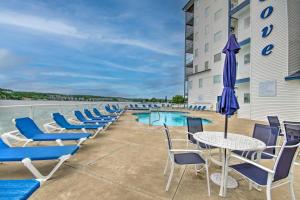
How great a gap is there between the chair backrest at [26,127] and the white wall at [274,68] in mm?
11987

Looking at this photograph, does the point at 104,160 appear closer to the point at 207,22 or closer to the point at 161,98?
the point at 207,22

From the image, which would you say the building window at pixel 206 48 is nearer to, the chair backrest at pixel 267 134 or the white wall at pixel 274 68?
Result: the white wall at pixel 274 68

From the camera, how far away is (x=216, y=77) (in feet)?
61.1

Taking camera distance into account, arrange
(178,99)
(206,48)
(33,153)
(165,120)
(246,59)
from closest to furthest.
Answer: (33,153)
(165,120)
(246,59)
(206,48)
(178,99)

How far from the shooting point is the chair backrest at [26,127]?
146 inches

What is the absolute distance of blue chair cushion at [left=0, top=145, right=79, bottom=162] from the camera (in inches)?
96.7

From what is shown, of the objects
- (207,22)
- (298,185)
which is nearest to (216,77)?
(207,22)

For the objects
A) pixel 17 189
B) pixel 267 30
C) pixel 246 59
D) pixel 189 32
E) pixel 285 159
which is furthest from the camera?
pixel 189 32

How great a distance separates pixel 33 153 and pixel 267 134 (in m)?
4.04

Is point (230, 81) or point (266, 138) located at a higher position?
point (230, 81)

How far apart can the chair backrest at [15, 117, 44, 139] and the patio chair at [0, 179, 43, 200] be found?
2.53m

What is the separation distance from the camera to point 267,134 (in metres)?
3.09

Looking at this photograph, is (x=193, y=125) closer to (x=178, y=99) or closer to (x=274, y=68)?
Answer: (x=274, y=68)

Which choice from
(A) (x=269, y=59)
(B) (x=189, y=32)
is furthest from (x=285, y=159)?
(B) (x=189, y=32)
